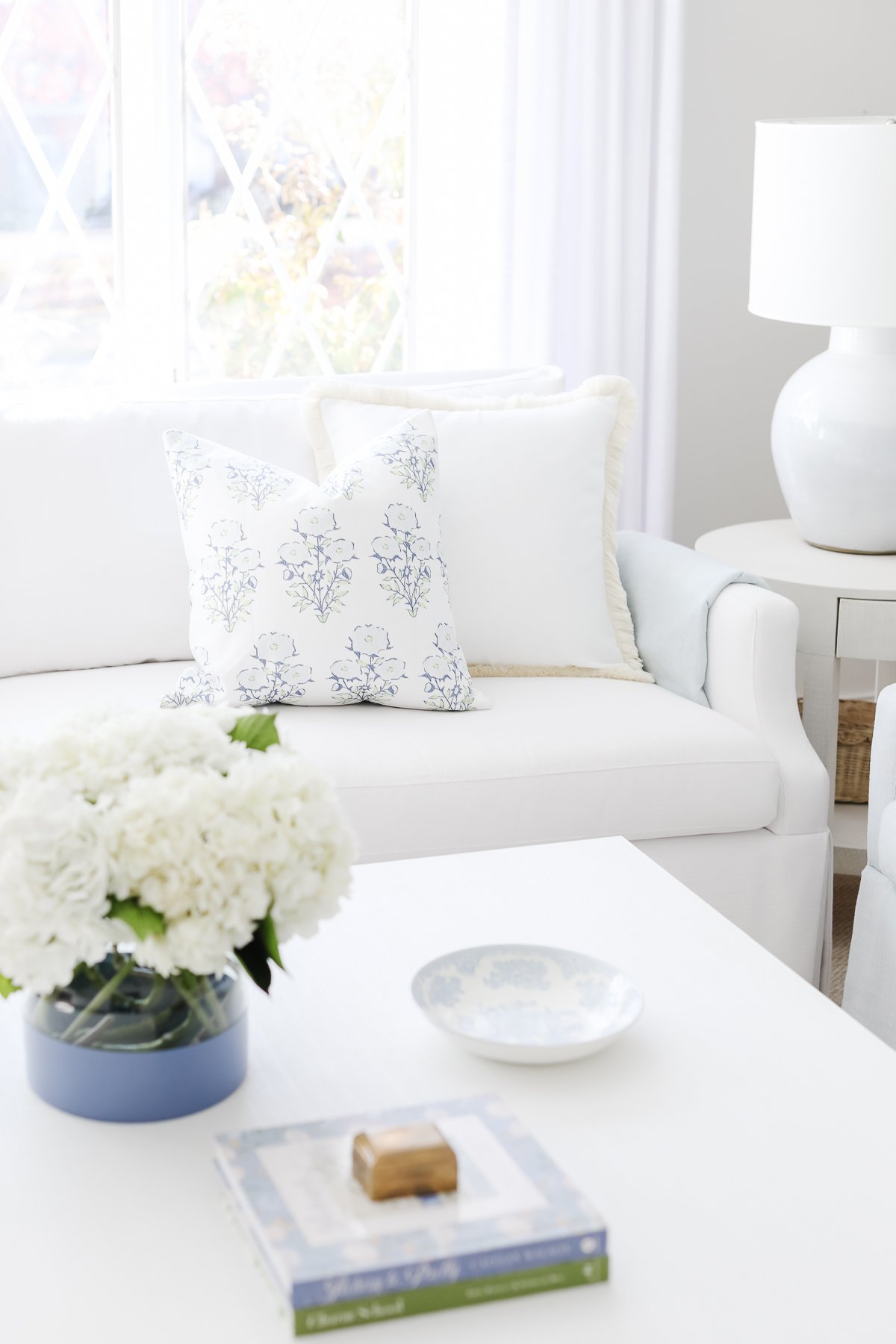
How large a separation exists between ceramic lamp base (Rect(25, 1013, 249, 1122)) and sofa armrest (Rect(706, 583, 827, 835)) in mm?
1166

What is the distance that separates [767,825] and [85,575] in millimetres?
1041


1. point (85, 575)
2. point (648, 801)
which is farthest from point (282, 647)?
point (648, 801)

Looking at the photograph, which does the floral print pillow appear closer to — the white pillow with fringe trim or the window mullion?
the white pillow with fringe trim

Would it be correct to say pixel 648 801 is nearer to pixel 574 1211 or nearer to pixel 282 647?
pixel 282 647

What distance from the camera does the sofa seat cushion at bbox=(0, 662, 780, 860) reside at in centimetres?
193

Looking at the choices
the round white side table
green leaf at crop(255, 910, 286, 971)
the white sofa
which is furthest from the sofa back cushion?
green leaf at crop(255, 910, 286, 971)

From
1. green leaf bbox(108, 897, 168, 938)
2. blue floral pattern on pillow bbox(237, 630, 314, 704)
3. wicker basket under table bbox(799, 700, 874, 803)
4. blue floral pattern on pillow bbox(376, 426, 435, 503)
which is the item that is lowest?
wicker basket under table bbox(799, 700, 874, 803)

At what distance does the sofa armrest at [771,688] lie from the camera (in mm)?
2098

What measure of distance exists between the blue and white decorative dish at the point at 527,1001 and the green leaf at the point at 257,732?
273mm

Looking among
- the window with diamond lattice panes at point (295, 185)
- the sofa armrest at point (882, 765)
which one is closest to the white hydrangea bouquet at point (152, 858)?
the sofa armrest at point (882, 765)

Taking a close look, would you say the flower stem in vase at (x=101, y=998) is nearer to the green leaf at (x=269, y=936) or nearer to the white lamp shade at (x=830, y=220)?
the green leaf at (x=269, y=936)

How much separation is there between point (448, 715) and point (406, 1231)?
119cm

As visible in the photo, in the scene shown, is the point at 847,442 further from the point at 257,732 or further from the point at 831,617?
the point at 257,732

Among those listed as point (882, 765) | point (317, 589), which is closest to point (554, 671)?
point (317, 589)
